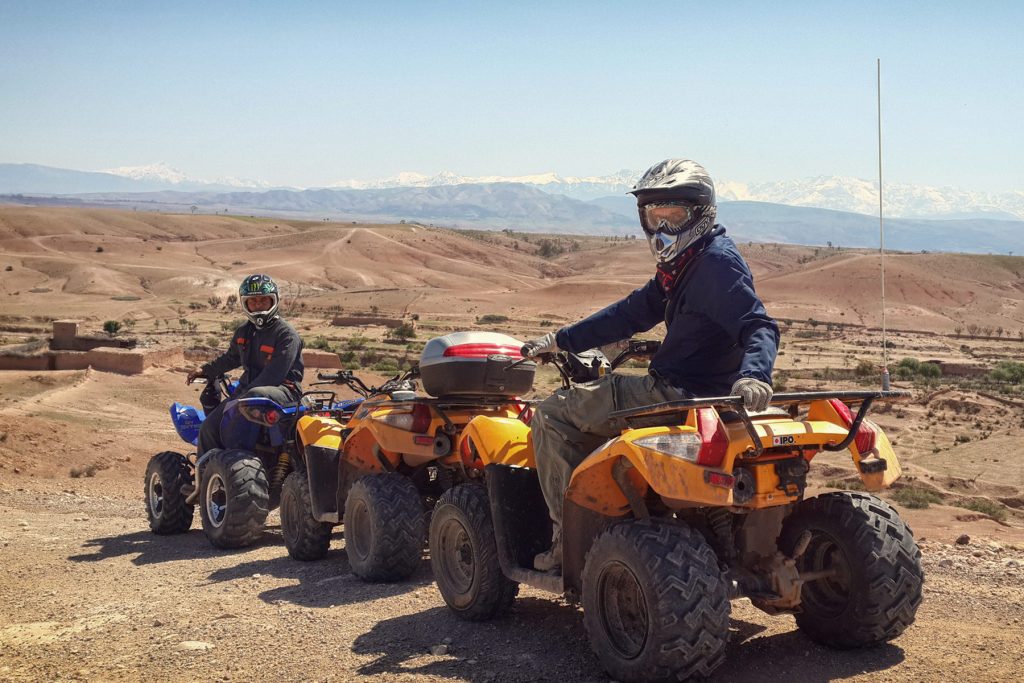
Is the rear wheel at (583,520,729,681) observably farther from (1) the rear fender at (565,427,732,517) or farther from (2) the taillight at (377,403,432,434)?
(2) the taillight at (377,403,432,434)

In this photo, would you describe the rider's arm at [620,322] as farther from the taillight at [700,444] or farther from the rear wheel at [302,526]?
the rear wheel at [302,526]

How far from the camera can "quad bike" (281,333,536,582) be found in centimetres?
781

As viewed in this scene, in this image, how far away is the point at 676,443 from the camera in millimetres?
4797

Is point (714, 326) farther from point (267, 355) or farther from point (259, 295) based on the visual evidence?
point (259, 295)

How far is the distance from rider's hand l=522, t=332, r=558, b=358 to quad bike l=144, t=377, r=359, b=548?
3.97 metres

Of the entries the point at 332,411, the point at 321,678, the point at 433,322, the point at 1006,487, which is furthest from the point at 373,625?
the point at 433,322

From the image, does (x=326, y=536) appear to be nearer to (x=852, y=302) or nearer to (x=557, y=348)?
(x=557, y=348)

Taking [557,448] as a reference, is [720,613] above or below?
below

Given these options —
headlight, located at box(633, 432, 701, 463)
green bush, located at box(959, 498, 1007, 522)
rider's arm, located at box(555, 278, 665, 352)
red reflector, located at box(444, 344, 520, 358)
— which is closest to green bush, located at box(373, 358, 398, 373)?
green bush, located at box(959, 498, 1007, 522)

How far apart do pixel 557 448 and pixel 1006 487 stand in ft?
40.7

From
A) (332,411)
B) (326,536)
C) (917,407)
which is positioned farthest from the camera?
(917,407)

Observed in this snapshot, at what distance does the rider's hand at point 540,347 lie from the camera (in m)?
6.45

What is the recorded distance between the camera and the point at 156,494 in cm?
1155

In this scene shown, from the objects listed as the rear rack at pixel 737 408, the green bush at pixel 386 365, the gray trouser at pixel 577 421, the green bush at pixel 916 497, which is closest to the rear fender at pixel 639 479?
the rear rack at pixel 737 408
